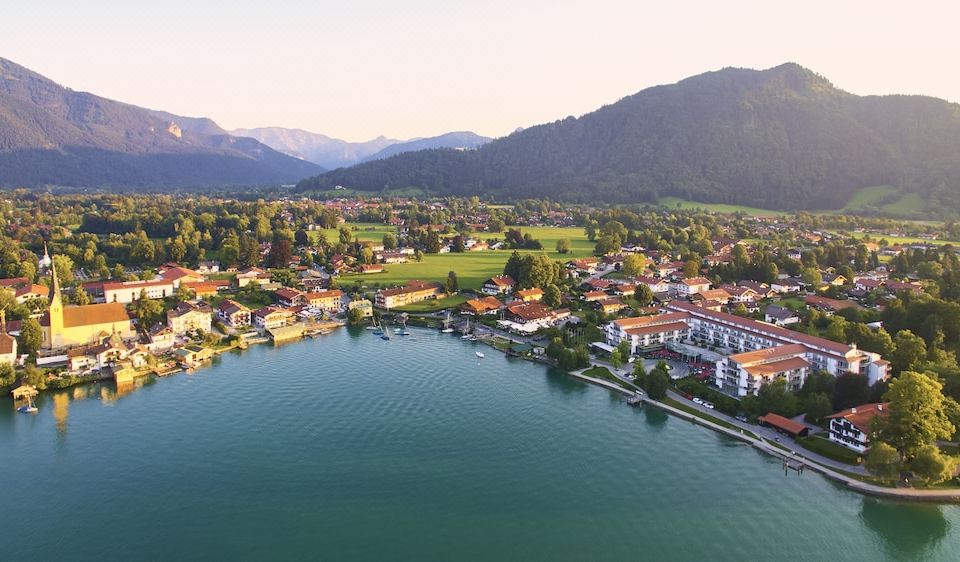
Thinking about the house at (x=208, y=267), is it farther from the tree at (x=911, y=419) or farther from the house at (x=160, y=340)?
the tree at (x=911, y=419)

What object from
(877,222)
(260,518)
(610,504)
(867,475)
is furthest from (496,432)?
(877,222)

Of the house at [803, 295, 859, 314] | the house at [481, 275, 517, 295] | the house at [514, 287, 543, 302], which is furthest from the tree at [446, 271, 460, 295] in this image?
the house at [803, 295, 859, 314]

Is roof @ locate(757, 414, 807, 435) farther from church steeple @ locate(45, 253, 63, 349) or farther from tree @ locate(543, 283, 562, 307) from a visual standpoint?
church steeple @ locate(45, 253, 63, 349)

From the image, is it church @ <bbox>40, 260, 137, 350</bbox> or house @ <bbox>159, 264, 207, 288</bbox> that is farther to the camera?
house @ <bbox>159, 264, 207, 288</bbox>

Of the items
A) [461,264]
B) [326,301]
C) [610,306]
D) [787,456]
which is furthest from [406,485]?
[461,264]

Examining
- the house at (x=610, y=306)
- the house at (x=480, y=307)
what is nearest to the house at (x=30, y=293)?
the house at (x=480, y=307)

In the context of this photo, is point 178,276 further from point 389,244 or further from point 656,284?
point 656,284
